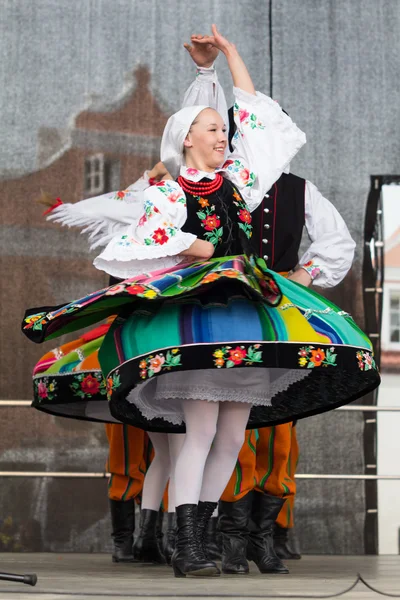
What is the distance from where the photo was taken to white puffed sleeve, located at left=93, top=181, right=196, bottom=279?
2.60 m

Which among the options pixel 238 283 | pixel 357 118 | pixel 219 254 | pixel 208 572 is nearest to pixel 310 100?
pixel 357 118

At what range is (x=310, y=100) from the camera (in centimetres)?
454

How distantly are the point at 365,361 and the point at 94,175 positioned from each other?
225 cm

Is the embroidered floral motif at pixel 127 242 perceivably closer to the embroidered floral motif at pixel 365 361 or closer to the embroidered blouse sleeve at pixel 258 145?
the embroidered blouse sleeve at pixel 258 145

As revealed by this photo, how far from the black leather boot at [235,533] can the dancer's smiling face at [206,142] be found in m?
0.97

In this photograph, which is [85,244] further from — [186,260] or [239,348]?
[239,348]

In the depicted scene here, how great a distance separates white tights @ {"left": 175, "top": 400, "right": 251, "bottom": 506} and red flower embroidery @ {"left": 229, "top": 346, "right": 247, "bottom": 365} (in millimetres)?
180

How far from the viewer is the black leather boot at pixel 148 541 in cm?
308

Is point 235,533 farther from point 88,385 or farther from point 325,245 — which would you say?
point 325,245

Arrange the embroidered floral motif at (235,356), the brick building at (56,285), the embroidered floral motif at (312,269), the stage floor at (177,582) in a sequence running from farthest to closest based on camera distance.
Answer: the brick building at (56,285) → the embroidered floral motif at (312,269) → the embroidered floral motif at (235,356) → the stage floor at (177,582)

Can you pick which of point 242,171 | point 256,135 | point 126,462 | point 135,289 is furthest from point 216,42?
point 126,462

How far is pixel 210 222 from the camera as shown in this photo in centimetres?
268

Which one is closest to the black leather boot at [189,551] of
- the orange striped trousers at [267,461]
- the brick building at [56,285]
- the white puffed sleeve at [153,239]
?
the orange striped trousers at [267,461]

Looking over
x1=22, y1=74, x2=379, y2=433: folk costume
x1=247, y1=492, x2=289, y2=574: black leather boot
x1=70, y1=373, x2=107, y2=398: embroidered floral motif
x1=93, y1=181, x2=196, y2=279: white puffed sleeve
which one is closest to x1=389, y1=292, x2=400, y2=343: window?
x1=247, y1=492, x2=289, y2=574: black leather boot
